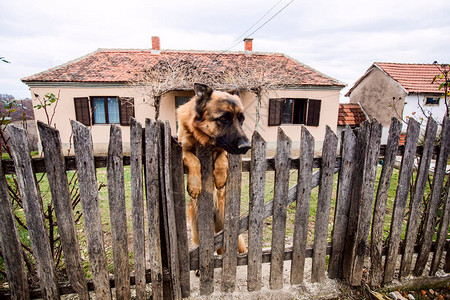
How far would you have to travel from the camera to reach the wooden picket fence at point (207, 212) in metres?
1.79

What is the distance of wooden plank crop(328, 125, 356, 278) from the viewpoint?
2207mm

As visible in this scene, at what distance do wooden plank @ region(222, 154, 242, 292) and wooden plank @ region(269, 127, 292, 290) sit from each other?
350 mm

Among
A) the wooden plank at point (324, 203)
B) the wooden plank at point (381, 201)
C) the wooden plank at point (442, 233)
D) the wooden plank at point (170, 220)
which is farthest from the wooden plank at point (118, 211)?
the wooden plank at point (442, 233)

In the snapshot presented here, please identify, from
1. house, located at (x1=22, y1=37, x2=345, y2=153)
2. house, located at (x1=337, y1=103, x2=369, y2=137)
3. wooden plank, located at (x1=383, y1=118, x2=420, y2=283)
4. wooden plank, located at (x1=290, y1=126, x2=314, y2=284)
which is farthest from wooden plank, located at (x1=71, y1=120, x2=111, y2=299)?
house, located at (x1=337, y1=103, x2=369, y2=137)

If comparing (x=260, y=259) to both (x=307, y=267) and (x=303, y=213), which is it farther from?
(x=307, y=267)

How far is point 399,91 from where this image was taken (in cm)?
1444

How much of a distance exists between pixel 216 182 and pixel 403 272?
7.72ft

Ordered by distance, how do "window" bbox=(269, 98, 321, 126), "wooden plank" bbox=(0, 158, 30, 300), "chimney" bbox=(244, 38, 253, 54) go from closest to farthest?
"wooden plank" bbox=(0, 158, 30, 300) → "window" bbox=(269, 98, 321, 126) → "chimney" bbox=(244, 38, 253, 54)

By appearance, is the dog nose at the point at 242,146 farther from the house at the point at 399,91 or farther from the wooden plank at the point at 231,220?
the house at the point at 399,91

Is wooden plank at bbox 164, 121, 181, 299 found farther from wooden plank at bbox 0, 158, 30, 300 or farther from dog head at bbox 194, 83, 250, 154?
wooden plank at bbox 0, 158, 30, 300

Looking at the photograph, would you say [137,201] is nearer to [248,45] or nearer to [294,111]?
[294,111]

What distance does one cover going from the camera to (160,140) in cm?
186

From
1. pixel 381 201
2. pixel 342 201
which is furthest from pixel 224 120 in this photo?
pixel 381 201

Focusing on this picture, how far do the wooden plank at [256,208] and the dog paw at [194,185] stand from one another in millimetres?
468
